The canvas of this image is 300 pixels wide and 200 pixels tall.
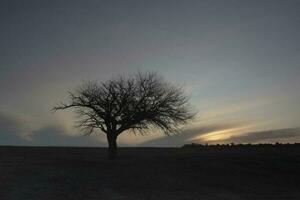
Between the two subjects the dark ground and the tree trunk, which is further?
the tree trunk

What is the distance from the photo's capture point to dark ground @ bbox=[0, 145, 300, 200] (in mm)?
36656

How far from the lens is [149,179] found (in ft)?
137

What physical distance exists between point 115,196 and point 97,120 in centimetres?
1973

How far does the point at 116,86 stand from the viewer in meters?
55.1

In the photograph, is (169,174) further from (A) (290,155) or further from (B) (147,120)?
(A) (290,155)

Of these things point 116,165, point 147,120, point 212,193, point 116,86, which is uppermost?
point 116,86

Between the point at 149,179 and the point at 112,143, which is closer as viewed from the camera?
the point at 149,179

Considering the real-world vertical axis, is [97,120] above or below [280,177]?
above

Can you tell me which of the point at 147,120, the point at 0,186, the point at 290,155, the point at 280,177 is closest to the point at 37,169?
the point at 0,186

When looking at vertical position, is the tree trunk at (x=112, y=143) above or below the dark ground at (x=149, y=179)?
above

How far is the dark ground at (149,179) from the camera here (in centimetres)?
3666

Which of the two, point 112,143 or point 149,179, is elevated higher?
point 112,143

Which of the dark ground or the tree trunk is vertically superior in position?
the tree trunk

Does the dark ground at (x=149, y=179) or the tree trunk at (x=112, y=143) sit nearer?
the dark ground at (x=149, y=179)
